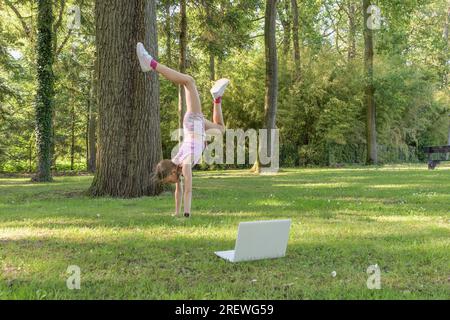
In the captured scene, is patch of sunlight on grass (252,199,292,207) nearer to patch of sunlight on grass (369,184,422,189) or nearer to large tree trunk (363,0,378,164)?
patch of sunlight on grass (369,184,422,189)

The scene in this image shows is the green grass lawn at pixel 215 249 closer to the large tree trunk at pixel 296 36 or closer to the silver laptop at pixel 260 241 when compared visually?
the silver laptop at pixel 260 241

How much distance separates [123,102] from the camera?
398 inches

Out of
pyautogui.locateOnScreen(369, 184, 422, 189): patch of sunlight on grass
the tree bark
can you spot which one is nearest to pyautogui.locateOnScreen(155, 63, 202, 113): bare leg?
pyautogui.locateOnScreen(369, 184, 422, 189): patch of sunlight on grass

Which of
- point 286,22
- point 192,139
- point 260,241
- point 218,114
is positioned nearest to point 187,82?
point 218,114

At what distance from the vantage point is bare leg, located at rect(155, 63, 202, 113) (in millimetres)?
6922

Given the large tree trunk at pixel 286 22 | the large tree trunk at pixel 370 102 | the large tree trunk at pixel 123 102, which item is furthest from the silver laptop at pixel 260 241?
the large tree trunk at pixel 286 22

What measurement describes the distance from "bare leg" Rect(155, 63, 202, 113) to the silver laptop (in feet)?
9.17

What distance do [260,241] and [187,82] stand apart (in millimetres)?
3089

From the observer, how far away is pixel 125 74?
1016 cm

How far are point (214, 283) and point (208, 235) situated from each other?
6.30 ft

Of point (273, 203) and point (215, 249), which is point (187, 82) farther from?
point (273, 203)

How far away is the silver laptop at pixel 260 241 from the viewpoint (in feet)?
→ 15.0
